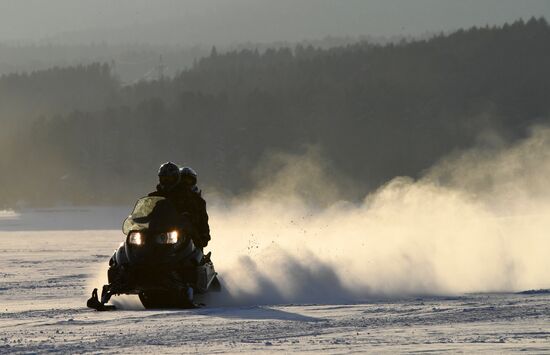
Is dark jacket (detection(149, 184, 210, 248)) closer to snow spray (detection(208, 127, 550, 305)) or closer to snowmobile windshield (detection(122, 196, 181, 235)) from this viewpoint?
snowmobile windshield (detection(122, 196, 181, 235))

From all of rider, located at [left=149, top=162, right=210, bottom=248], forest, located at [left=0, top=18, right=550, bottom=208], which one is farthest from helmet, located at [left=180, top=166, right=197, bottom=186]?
forest, located at [left=0, top=18, right=550, bottom=208]

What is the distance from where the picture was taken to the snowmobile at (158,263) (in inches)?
538

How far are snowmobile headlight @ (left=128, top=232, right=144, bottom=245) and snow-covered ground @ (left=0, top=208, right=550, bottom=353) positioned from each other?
0.84 metres

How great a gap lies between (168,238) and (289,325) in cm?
278

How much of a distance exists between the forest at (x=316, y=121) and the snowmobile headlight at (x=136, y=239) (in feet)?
306

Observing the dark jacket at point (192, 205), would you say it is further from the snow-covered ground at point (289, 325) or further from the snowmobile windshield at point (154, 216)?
the snow-covered ground at point (289, 325)

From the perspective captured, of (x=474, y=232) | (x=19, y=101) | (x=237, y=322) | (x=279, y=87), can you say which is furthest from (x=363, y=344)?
(x=19, y=101)

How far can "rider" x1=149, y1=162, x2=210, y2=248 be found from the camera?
1467 centimetres

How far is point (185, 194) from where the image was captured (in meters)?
14.8

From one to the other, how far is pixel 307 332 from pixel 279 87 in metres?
125

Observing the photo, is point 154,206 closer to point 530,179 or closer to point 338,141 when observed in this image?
point 530,179

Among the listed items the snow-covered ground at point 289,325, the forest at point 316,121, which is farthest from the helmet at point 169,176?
the forest at point 316,121

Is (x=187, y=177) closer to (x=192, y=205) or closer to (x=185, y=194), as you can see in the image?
(x=185, y=194)

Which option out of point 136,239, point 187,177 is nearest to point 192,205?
point 187,177
